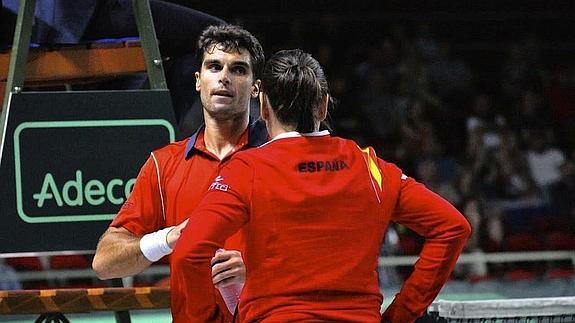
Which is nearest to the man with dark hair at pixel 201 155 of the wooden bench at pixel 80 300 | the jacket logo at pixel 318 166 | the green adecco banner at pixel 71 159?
the wooden bench at pixel 80 300

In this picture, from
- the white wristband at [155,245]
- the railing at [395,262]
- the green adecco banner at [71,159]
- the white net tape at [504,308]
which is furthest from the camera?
the railing at [395,262]

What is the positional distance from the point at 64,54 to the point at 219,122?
903mm

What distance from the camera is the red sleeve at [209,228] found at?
3064 millimetres

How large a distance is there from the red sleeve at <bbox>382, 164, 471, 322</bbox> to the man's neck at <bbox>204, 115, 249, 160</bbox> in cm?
86

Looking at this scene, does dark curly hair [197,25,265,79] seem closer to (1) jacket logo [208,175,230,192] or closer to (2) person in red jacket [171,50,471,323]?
(2) person in red jacket [171,50,471,323]

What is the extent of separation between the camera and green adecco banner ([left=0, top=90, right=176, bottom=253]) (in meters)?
4.38

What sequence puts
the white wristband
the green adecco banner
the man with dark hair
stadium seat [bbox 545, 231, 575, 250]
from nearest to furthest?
the white wristband < the man with dark hair < the green adecco banner < stadium seat [bbox 545, 231, 575, 250]

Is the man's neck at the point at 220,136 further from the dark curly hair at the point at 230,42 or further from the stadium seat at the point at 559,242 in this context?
the stadium seat at the point at 559,242

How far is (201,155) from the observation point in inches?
160

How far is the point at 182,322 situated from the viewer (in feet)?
12.4

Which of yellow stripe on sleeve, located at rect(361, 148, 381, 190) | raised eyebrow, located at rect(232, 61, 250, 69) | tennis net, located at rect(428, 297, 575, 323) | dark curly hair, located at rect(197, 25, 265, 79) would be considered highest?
dark curly hair, located at rect(197, 25, 265, 79)

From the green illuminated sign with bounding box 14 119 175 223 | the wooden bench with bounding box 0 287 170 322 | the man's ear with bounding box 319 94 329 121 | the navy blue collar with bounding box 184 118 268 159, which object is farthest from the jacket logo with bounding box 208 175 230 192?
the green illuminated sign with bounding box 14 119 175 223

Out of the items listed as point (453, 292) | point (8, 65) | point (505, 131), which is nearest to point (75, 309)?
point (8, 65)

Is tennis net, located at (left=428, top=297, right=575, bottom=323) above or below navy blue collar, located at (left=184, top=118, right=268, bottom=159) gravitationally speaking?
below
